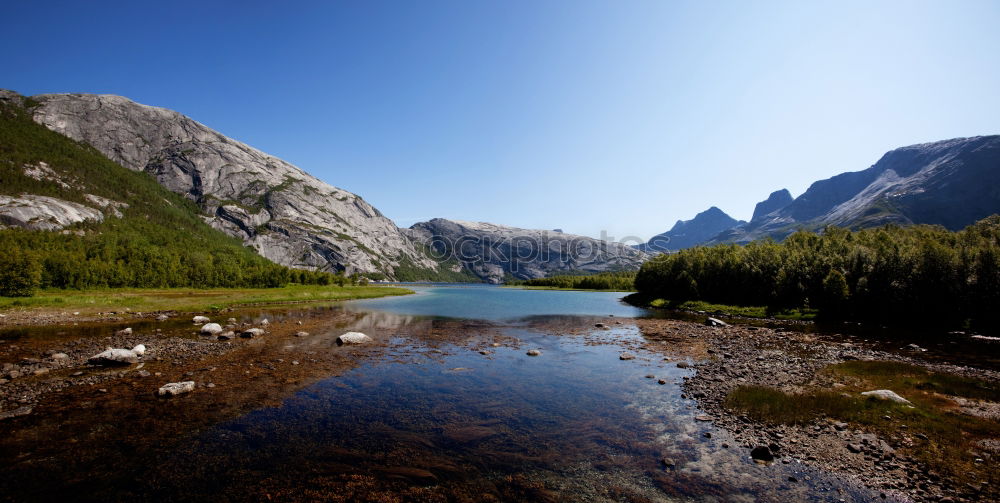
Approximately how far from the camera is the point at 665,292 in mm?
108188

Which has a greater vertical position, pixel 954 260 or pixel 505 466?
pixel 954 260

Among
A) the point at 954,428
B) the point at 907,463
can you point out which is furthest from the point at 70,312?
the point at 954,428

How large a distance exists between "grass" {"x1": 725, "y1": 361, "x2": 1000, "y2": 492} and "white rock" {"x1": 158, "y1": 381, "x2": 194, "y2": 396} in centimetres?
2789

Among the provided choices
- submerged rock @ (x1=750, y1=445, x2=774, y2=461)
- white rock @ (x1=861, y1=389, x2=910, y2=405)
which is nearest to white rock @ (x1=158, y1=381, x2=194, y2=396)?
submerged rock @ (x1=750, y1=445, x2=774, y2=461)

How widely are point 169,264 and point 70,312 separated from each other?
8577 cm

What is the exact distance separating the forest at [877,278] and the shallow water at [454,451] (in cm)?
5212

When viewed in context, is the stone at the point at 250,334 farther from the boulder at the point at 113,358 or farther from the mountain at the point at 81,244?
the mountain at the point at 81,244

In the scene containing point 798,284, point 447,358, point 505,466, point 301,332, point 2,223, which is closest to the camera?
point 505,466

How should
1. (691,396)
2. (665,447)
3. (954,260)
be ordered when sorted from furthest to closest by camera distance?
(954,260) < (691,396) < (665,447)

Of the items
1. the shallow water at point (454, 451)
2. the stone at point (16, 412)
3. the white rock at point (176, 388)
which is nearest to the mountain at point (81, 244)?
the stone at point (16, 412)

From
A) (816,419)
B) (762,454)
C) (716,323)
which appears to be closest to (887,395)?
(816,419)

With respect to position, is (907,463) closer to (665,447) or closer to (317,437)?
(665,447)

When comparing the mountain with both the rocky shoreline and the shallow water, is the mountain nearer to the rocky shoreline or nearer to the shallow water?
the shallow water

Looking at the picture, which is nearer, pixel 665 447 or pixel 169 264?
pixel 665 447
